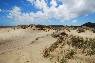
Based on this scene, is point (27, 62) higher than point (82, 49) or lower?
lower

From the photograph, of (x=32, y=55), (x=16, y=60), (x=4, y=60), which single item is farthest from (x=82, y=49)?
(x=4, y=60)

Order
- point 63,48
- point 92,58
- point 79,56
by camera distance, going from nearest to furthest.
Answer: point 92,58 → point 79,56 → point 63,48

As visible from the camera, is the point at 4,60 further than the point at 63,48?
No

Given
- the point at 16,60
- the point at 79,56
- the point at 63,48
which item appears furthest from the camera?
the point at 63,48

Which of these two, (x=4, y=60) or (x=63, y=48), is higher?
(x=63, y=48)

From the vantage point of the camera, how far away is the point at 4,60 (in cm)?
1113

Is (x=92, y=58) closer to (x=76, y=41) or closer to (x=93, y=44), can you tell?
(x=93, y=44)

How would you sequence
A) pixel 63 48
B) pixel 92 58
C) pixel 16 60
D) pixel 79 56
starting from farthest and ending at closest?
pixel 63 48
pixel 16 60
pixel 79 56
pixel 92 58

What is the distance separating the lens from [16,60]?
11.0 m

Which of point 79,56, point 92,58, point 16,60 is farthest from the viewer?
point 16,60

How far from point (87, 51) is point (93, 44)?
128cm

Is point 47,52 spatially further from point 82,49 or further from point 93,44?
point 93,44

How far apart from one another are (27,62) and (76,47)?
3.66 meters

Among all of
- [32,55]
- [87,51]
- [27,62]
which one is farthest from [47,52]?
[87,51]
